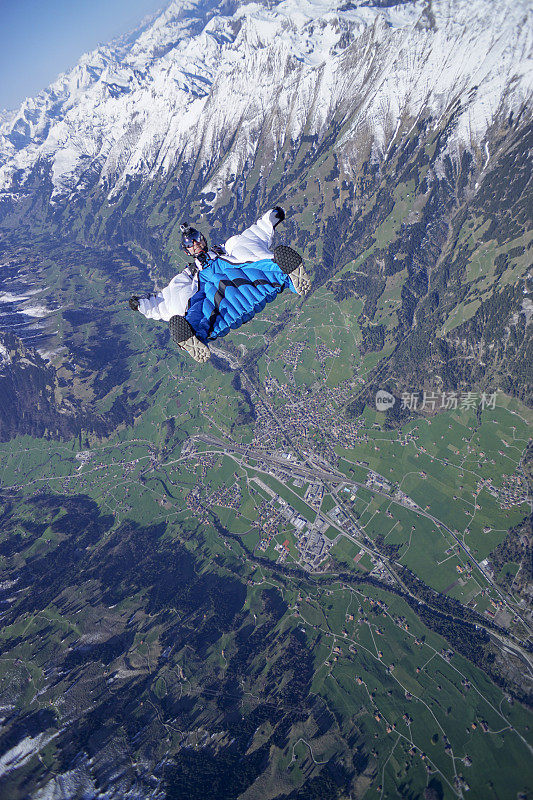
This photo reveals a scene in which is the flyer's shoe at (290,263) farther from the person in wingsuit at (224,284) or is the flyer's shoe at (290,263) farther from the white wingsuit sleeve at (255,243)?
the white wingsuit sleeve at (255,243)

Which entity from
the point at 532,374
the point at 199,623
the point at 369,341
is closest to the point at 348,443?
the point at 369,341

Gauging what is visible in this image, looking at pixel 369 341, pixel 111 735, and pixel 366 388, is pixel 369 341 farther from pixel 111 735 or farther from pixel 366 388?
pixel 111 735

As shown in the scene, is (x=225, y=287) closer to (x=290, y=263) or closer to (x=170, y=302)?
(x=170, y=302)

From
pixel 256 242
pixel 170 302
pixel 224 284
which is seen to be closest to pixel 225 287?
pixel 224 284

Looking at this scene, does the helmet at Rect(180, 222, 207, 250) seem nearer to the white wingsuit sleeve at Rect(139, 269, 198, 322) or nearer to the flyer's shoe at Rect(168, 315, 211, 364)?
the white wingsuit sleeve at Rect(139, 269, 198, 322)

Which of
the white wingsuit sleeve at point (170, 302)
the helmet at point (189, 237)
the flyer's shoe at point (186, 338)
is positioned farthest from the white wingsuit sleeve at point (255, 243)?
the flyer's shoe at point (186, 338)

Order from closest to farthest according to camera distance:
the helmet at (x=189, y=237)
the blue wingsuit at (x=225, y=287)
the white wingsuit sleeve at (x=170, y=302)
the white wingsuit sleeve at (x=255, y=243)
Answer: the white wingsuit sleeve at (x=170, y=302) < the blue wingsuit at (x=225, y=287) < the helmet at (x=189, y=237) < the white wingsuit sleeve at (x=255, y=243)

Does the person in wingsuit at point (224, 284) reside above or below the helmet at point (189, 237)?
below
